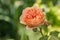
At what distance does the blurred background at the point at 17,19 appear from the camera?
0.72 metres

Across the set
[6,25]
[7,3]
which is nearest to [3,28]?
[6,25]

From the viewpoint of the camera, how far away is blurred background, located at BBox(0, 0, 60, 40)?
719mm

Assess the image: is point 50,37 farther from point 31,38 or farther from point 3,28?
point 3,28

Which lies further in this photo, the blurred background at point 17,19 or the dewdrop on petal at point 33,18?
the blurred background at point 17,19

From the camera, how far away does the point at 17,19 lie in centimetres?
76

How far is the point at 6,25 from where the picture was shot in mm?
843

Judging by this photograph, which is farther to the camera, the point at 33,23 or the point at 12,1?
the point at 12,1

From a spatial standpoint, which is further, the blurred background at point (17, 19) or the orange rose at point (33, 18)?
the blurred background at point (17, 19)

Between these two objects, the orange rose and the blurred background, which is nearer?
the orange rose

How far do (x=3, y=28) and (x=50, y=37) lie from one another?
32 centimetres

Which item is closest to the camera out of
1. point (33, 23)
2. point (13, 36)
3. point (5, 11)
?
point (33, 23)

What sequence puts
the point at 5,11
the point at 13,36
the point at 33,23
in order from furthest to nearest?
the point at 5,11 → the point at 13,36 → the point at 33,23

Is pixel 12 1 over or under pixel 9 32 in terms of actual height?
over

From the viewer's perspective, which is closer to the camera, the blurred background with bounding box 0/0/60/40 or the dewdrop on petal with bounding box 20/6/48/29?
the dewdrop on petal with bounding box 20/6/48/29
